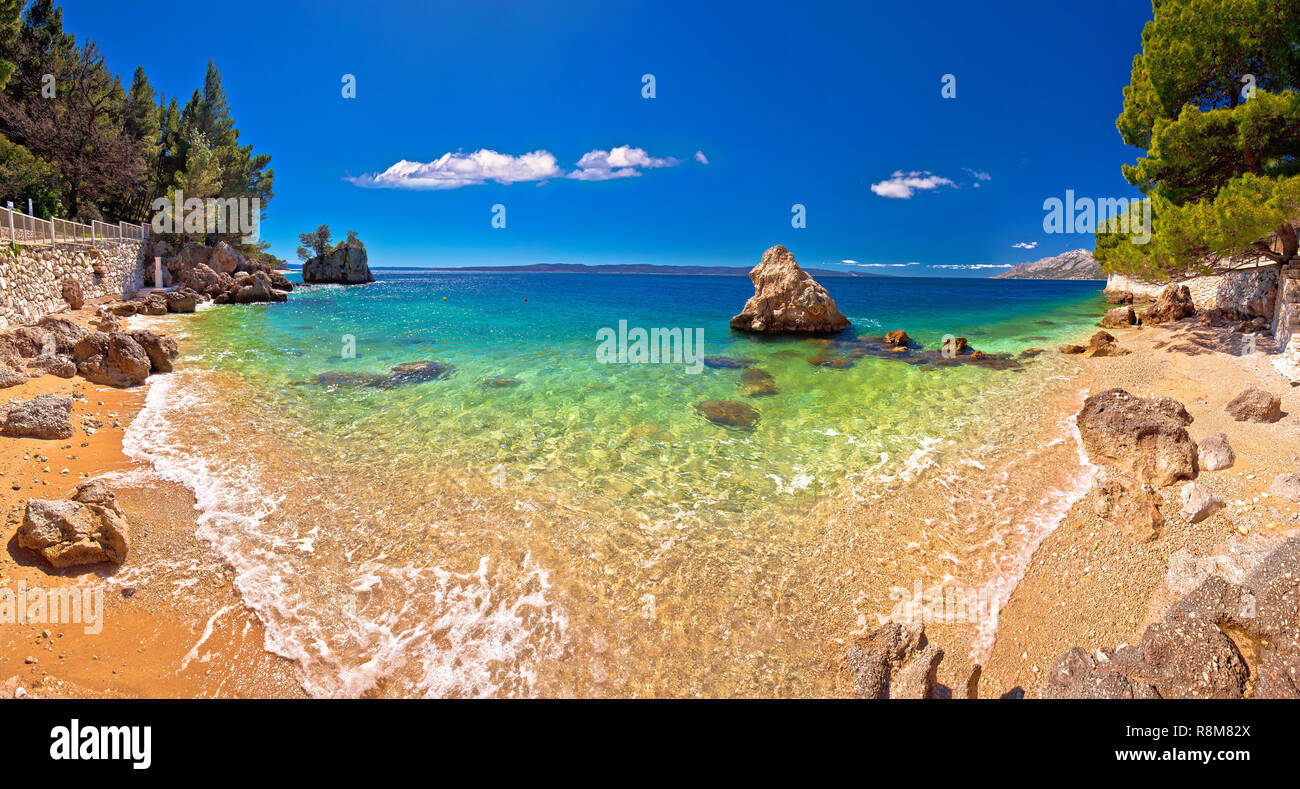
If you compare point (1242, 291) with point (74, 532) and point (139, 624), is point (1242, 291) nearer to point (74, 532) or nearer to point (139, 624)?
point (139, 624)

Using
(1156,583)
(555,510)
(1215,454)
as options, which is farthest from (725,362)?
(1156,583)

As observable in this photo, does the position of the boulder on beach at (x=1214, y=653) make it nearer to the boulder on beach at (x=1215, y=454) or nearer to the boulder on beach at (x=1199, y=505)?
the boulder on beach at (x=1199, y=505)

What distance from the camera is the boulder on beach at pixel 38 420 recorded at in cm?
852

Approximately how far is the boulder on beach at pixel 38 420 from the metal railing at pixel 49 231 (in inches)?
629

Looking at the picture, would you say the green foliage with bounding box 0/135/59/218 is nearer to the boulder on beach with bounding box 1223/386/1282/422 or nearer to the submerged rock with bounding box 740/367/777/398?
the submerged rock with bounding box 740/367/777/398

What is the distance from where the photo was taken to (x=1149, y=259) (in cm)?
1561

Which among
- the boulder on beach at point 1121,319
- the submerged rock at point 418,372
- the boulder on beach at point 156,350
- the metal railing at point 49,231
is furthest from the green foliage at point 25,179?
the boulder on beach at point 1121,319

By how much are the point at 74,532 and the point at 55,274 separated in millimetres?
27737

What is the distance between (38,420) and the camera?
28.7ft

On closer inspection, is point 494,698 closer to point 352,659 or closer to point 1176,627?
point 352,659

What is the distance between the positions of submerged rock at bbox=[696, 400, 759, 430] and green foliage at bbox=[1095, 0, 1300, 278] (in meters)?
13.9

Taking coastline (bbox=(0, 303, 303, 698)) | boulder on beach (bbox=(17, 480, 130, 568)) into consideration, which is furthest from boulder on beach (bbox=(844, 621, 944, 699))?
boulder on beach (bbox=(17, 480, 130, 568))

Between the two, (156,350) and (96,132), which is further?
(96,132)
